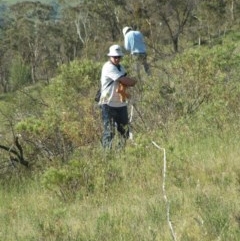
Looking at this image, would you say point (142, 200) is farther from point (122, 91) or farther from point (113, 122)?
point (122, 91)

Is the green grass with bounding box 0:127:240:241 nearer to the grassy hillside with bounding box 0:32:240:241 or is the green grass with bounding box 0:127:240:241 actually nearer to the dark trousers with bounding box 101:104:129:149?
the grassy hillside with bounding box 0:32:240:241

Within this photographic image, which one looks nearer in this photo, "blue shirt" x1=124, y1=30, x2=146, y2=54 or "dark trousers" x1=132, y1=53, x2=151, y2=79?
"dark trousers" x1=132, y1=53, x2=151, y2=79

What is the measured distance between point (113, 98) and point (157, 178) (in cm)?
208

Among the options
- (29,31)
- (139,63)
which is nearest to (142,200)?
(139,63)

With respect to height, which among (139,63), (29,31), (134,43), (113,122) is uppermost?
(134,43)

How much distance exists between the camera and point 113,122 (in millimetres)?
7316

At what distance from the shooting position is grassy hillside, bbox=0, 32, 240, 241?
4156 mm

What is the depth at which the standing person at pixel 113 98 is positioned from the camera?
721cm

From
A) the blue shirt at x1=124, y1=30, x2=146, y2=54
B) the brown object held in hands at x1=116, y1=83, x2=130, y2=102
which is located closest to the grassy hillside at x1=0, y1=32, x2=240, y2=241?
the brown object held in hands at x1=116, y1=83, x2=130, y2=102

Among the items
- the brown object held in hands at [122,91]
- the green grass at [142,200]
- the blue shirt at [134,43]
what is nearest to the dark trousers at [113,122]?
the brown object held in hands at [122,91]

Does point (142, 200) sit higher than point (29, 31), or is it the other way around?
point (142, 200)

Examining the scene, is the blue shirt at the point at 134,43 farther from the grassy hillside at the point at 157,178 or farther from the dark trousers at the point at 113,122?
the dark trousers at the point at 113,122

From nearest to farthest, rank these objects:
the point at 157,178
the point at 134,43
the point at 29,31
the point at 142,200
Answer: the point at 142,200, the point at 157,178, the point at 134,43, the point at 29,31

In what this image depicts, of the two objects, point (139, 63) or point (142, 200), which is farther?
point (139, 63)
